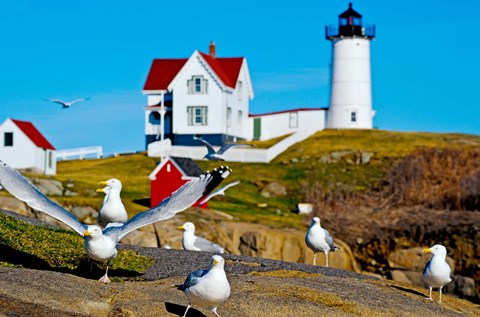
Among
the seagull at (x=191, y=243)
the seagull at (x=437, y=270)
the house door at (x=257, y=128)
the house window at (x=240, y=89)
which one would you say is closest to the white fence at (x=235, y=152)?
Answer: the house door at (x=257, y=128)

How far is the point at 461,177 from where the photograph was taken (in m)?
52.9

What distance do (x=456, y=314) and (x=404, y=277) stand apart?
22.0 meters

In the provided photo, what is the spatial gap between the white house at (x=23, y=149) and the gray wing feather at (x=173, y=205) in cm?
4143

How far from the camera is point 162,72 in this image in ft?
252

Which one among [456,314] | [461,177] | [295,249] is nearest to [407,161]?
[461,177]

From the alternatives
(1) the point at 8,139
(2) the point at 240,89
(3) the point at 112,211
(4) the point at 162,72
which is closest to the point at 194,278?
(3) the point at 112,211

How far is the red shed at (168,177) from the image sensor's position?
45000 mm

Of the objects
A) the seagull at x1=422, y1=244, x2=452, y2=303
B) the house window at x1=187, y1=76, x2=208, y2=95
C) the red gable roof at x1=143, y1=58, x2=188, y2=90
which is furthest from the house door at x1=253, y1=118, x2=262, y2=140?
the seagull at x1=422, y1=244, x2=452, y2=303

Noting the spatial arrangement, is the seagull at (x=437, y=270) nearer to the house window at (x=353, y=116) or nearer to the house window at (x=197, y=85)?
the house window at (x=197, y=85)

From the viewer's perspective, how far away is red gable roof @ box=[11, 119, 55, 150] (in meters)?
56.9

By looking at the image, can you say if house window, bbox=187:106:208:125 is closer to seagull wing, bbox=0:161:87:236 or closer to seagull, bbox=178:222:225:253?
seagull, bbox=178:222:225:253

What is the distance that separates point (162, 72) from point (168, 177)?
32.4 metres

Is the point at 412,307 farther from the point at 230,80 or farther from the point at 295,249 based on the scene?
the point at 230,80

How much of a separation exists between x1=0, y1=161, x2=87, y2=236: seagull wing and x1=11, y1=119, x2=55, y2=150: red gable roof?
1637 inches
